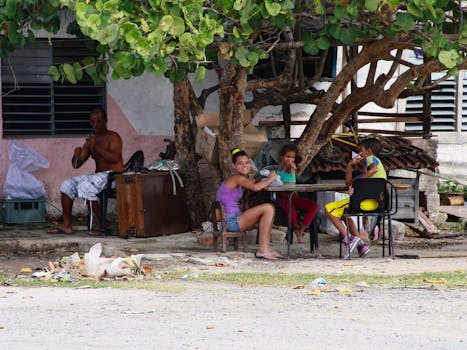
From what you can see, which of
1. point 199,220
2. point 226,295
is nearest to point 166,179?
point 199,220

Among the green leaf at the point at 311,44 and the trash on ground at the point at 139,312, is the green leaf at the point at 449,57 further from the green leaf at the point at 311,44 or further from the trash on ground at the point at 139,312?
the trash on ground at the point at 139,312

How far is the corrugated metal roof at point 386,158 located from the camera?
14094mm

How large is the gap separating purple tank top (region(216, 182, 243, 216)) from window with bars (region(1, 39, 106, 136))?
3430mm

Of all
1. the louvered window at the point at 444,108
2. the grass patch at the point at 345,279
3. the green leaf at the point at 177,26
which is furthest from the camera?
the louvered window at the point at 444,108

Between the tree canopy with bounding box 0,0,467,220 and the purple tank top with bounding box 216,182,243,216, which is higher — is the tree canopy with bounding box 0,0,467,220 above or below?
above

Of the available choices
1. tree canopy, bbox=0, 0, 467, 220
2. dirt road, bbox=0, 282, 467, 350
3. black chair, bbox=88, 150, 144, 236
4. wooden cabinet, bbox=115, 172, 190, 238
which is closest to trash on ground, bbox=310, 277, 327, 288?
dirt road, bbox=0, 282, 467, 350

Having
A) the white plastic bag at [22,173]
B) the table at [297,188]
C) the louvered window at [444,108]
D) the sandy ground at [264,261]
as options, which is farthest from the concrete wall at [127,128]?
the louvered window at [444,108]

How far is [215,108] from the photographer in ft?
49.0

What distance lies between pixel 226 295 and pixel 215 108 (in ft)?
20.2

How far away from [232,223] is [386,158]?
323cm

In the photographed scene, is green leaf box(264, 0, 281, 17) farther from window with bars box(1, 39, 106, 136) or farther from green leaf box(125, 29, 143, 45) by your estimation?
window with bars box(1, 39, 106, 136)

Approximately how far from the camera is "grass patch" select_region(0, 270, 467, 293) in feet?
31.8

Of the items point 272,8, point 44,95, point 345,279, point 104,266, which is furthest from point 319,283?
point 44,95

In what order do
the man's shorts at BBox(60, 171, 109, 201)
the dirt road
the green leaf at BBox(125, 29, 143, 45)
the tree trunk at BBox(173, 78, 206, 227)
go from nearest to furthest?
the dirt road → the green leaf at BBox(125, 29, 143, 45) → the man's shorts at BBox(60, 171, 109, 201) → the tree trunk at BBox(173, 78, 206, 227)
